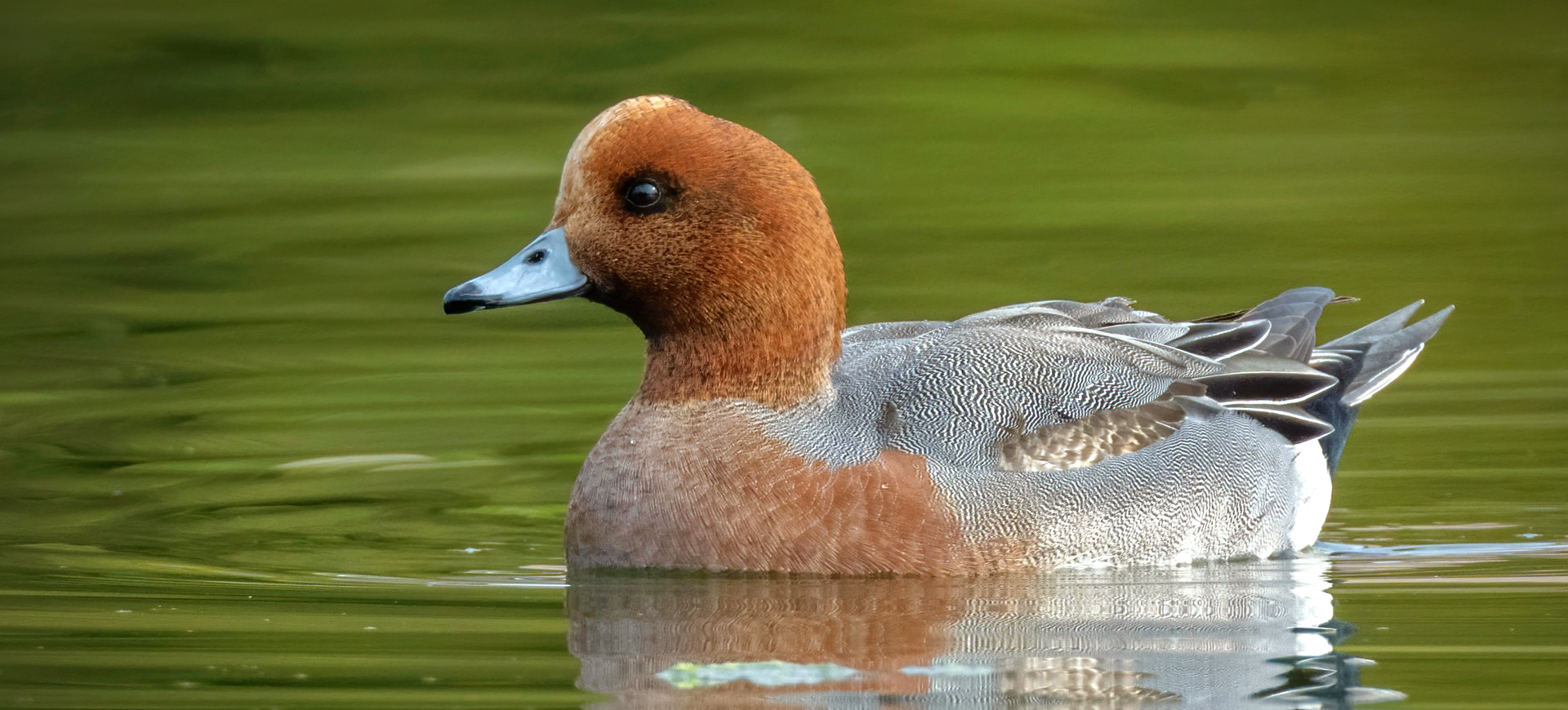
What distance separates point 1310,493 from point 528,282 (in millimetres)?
2439

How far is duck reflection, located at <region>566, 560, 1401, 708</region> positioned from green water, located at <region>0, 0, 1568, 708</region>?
0.02 meters

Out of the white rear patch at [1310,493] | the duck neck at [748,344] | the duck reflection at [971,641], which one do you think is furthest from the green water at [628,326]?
the duck neck at [748,344]

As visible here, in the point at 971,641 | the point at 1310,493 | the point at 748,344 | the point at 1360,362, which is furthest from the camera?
the point at 1360,362

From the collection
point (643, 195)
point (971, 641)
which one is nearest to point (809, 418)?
point (643, 195)

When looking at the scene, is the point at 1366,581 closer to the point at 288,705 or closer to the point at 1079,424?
the point at 1079,424

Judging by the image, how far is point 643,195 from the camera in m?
6.42

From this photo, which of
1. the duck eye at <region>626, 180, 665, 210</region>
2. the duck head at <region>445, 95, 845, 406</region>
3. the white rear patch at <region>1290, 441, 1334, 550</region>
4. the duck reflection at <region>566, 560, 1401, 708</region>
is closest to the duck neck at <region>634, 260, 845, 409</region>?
the duck head at <region>445, 95, 845, 406</region>

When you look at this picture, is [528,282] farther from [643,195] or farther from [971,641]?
[971,641]

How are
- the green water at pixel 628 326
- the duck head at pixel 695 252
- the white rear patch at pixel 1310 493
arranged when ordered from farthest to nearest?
the white rear patch at pixel 1310 493 < the duck head at pixel 695 252 < the green water at pixel 628 326

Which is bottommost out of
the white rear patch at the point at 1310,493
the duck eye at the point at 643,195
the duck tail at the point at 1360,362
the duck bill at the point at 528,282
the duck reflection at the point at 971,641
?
the duck reflection at the point at 971,641

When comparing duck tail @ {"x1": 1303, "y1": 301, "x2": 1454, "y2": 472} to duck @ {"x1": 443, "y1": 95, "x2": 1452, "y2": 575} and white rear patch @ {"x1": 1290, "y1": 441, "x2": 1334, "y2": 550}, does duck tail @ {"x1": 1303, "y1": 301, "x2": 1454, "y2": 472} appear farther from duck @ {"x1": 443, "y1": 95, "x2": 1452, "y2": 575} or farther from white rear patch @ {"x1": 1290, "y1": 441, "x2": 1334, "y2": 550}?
duck @ {"x1": 443, "y1": 95, "x2": 1452, "y2": 575}

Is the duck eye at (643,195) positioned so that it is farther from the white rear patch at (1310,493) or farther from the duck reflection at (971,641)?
the white rear patch at (1310,493)

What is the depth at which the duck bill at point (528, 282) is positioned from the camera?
20.6 ft

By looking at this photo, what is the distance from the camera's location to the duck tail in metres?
7.65
